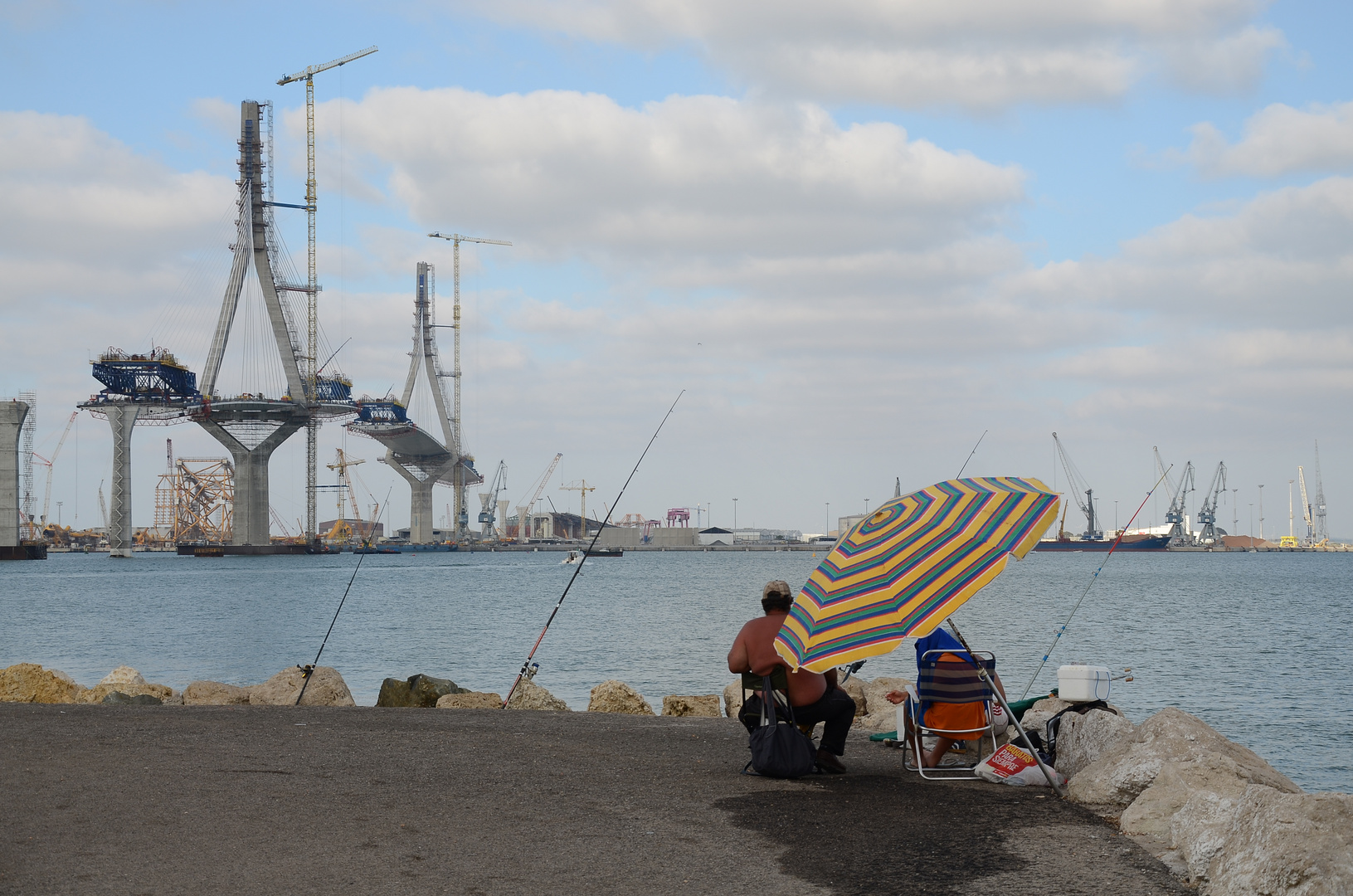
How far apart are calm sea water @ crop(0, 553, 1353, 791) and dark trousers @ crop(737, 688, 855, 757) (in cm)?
615

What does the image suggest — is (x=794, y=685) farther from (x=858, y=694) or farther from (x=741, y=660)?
(x=858, y=694)

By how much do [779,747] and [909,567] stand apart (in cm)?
131

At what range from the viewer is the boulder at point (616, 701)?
33.3ft

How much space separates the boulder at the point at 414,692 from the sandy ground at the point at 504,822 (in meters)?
3.15

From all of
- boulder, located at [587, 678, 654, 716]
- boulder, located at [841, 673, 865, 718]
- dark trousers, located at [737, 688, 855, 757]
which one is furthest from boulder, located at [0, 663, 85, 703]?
dark trousers, located at [737, 688, 855, 757]

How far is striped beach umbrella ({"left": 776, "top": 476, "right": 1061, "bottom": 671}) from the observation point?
4844 millimetres

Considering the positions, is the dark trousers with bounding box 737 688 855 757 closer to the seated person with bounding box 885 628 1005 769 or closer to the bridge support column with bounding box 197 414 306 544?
the seated person with bounding box 885 628 1005 769

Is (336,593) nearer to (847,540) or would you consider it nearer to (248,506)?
(248,506)

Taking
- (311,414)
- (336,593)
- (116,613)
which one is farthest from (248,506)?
(116,613)

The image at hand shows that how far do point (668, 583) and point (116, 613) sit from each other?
30.9 metres

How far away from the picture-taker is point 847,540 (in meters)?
5.38

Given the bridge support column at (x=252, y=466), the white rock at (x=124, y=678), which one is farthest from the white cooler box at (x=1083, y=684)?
the bridge support column at (x=252, y=466)

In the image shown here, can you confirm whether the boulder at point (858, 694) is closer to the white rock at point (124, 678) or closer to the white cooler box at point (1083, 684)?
the white cooler box at point (1083, 684)

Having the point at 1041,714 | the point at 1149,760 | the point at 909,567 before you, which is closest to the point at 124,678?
the point at 1041,714
